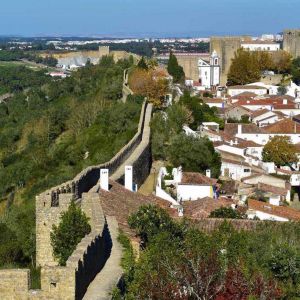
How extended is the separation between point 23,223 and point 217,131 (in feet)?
46.1

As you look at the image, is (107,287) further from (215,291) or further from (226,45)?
(226,45)

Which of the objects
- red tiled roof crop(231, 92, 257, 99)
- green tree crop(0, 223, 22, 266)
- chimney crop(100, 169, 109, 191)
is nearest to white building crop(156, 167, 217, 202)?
chimney crop(100, 169, 109, 191)

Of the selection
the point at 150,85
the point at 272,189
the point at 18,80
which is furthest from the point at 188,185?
the point at 18,80

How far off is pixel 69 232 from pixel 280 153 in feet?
54.6

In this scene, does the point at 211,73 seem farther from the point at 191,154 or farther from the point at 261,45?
the point at 191,154

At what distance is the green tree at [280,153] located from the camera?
2562cm

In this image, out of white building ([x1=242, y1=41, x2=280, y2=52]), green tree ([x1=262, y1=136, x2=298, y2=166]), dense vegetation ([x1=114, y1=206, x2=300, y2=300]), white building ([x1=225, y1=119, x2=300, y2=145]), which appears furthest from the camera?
white building ([x1=242, y1=41, x2=280, y2=52])

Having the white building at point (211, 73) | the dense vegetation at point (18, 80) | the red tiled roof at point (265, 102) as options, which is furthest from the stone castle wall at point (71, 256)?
the dense vegetation at point (18, 80)

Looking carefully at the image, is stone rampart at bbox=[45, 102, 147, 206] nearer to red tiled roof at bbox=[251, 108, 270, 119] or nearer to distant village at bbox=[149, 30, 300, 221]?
distant village at bbox=[149, 30, 300, 221]

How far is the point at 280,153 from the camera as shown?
84.3ft

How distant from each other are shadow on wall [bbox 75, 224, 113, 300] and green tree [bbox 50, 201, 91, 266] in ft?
1.22

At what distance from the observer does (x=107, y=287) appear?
778 centimetres

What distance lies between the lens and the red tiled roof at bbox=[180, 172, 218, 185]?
19.3m

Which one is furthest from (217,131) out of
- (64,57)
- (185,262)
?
(64,57)
